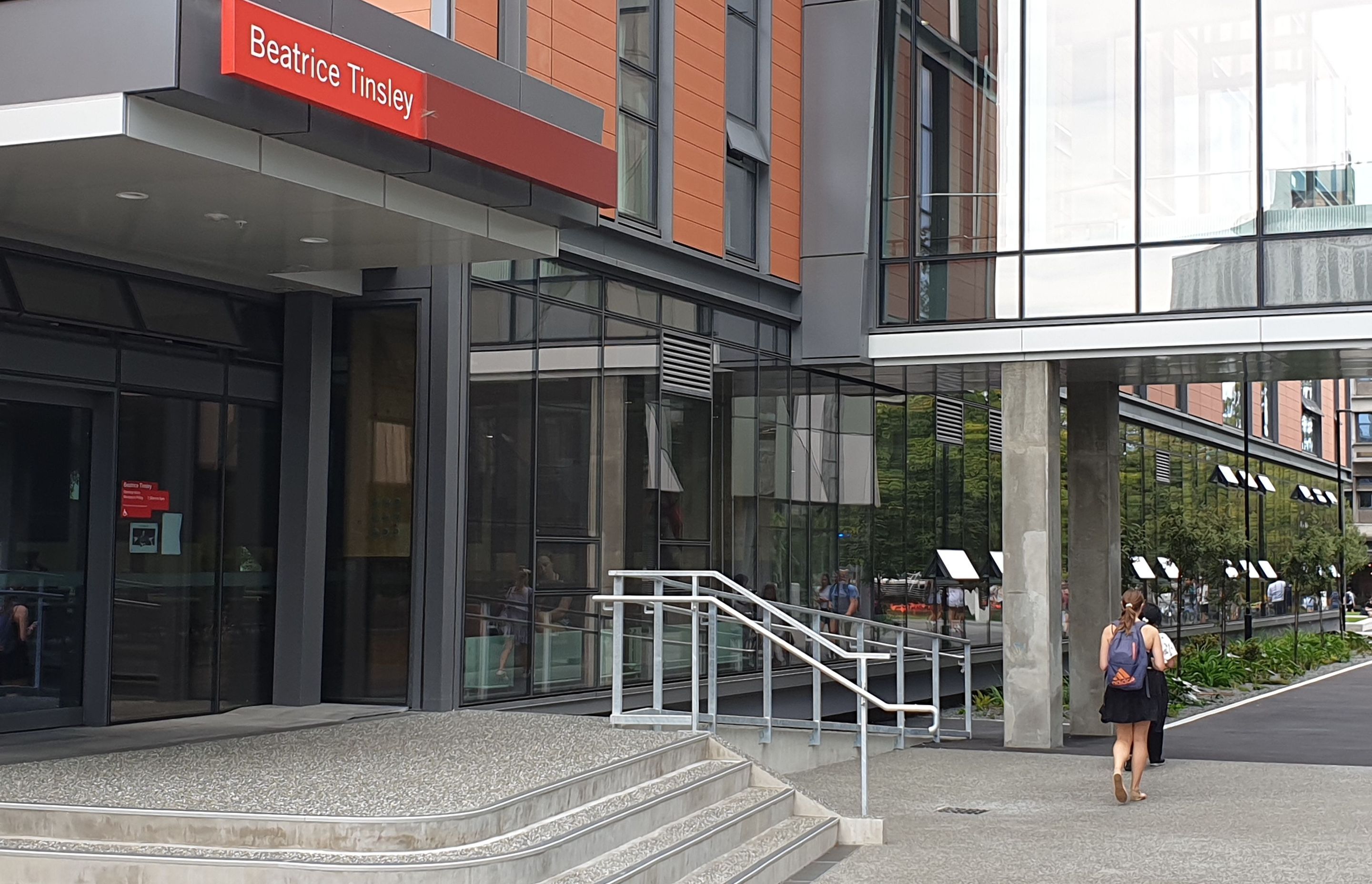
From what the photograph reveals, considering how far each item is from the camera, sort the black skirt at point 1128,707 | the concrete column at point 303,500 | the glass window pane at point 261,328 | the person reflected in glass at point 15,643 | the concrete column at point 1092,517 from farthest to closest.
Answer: the concrete column at point 1092,517 < the concrete column at point 303,500 < the glass window pane at point 261,328 < the black skirt at point 1128,707 < the person reflected in glass at point 15,643

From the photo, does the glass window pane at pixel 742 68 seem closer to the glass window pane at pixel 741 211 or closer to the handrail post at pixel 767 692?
the glass window pane at pixel 741 211

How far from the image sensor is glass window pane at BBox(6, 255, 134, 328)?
1225 cm

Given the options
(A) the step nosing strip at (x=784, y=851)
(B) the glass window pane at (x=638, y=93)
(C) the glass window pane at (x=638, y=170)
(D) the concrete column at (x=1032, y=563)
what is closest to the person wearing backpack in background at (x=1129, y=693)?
(A) the step nosing strip at (x=784, y=851)

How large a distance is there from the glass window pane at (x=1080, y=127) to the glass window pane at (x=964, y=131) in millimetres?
314

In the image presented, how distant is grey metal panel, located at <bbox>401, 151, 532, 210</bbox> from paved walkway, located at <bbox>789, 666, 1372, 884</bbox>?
17.6ft

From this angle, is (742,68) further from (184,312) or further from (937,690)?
(184,312)

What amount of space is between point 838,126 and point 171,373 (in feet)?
33.3

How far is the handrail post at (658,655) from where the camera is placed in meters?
12.9

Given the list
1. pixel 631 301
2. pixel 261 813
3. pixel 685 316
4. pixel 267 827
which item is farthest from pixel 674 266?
pixel 267 827

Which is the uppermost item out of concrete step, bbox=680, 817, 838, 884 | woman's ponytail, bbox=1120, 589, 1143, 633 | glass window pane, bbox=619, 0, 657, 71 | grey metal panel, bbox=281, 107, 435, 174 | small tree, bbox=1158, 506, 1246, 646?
glass window pane, bbox=619, 0, 657, 71

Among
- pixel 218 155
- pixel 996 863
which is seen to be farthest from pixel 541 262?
pixel 996 863

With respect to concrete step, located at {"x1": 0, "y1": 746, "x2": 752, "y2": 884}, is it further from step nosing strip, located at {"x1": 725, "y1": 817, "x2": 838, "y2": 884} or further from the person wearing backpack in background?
the person wearing backpack in background

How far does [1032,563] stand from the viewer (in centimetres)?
1869

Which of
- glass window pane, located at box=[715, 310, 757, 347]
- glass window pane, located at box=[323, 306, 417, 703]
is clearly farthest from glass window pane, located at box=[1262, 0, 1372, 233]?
glass window pane, located at box=[323, 306, 417, 703]
